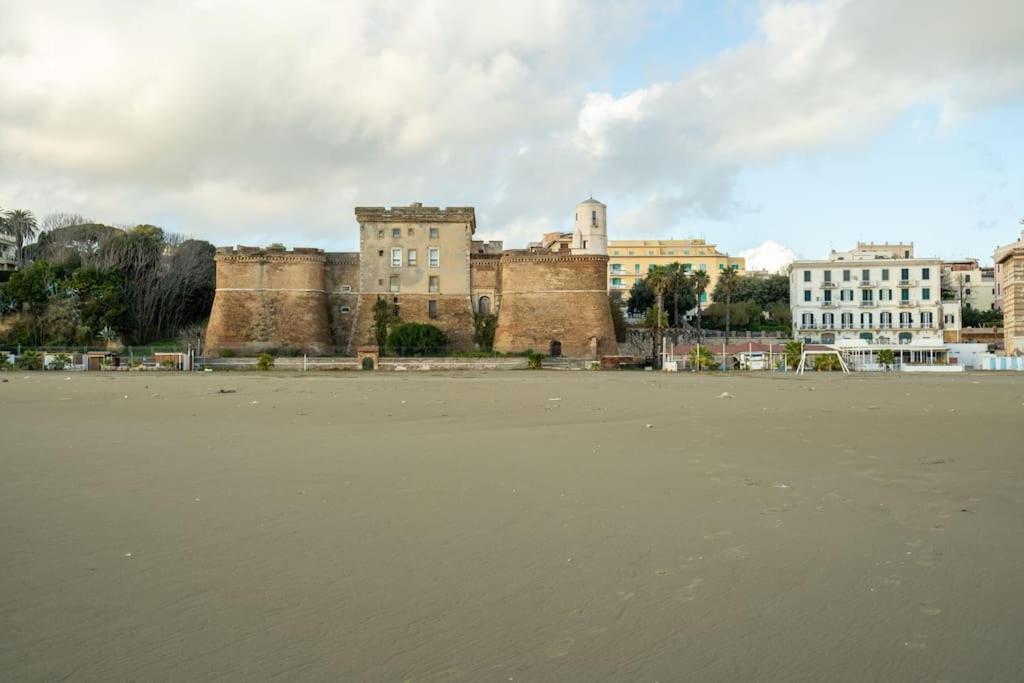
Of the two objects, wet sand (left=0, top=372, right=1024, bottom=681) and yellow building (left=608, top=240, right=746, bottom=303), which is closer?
wet sand (left=0, top=372, right=1024, bottom=681)

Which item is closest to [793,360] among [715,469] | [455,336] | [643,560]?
[455,336]

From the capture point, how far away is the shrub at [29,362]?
45.3 meters

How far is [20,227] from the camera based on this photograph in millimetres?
67000

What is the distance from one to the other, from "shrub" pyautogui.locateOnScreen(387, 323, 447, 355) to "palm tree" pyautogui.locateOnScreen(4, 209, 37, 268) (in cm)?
3578

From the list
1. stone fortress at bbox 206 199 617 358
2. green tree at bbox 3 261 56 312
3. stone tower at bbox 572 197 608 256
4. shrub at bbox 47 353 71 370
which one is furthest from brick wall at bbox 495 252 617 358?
green tree at bbox 3 261 56 312

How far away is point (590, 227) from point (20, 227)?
46.9 m

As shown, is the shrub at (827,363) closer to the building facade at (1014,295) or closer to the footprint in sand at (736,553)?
the building facade at (1014,295)

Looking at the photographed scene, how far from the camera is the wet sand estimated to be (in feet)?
13.4

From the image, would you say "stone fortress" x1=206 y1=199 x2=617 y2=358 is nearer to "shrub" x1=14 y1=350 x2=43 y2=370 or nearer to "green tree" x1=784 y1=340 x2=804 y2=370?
"shrub" x1=14 y1=350 x2=43 y2=370

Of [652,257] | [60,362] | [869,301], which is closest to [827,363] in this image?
[869,301]

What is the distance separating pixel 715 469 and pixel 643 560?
157 inches

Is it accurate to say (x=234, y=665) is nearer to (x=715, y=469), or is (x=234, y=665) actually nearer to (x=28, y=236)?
(x=715, y=469)

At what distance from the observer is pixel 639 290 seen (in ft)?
240

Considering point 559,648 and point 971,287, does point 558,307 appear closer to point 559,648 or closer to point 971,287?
point 559,648
